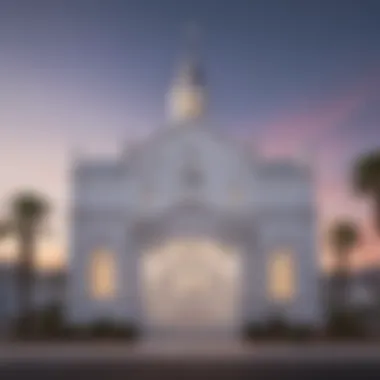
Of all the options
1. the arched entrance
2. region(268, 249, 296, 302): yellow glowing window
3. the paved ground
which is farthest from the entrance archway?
the paved ground

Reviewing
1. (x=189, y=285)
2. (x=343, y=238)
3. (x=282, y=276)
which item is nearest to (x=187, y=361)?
(x=189, y=285)

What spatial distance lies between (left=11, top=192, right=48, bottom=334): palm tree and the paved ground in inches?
317

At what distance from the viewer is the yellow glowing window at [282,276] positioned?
1385 inches

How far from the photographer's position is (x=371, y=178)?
35938 millimetres

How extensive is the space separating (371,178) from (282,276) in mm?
6265

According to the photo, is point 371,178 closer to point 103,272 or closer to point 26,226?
point 103,272

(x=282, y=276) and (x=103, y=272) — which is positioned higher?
(x=103, y=272)

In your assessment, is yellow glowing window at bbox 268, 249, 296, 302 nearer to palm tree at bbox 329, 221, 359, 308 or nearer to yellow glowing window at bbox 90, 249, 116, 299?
yellow glowing window at bbox 90, 249, 116, 299

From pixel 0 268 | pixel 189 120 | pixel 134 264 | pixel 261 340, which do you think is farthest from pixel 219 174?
pixel 0 268

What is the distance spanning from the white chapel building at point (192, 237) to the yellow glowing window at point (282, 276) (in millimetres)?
46

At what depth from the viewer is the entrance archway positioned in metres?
35.2

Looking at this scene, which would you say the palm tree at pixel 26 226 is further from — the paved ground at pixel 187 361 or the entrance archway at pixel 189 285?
the paved ground at pixel 187 361

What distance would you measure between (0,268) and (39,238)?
25.2 feet

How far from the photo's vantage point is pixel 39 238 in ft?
121
